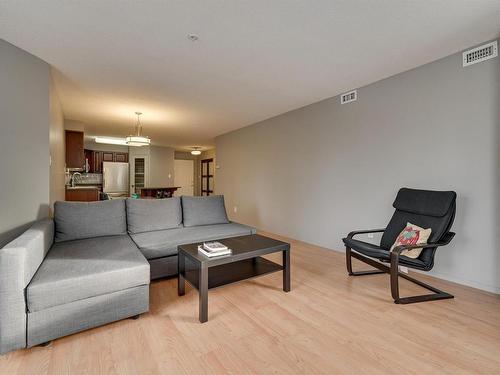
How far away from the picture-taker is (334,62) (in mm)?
2732

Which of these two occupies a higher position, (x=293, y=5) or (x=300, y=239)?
(x=293, y=5)

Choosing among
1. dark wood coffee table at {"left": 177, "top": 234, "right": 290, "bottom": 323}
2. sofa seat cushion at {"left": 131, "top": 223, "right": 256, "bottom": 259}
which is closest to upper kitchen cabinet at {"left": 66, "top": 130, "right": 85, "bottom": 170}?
sofa seat cushion at {"left": 131, "top": 223, "right": 256, "bottom": 259}

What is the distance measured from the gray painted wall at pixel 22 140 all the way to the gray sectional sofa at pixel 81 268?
0.27 meters

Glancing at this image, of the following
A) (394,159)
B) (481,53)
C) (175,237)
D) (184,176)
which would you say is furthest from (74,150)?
(481,53)

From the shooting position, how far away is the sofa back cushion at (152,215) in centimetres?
305

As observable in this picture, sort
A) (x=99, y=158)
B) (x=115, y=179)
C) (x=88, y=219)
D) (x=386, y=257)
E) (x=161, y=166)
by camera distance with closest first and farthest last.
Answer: (x=386, y=257) → (x=88, y=219) → (x=99, y=158) → (x=115, y=179) → (x=161, y=166)

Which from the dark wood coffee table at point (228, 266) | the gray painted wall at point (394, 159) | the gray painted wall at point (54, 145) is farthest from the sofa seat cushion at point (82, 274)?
the gray painted wall at point (394, 159)

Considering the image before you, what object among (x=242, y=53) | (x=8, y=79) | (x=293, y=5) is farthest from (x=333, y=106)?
(x=8, y=79)

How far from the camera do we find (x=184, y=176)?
1019 centimetres

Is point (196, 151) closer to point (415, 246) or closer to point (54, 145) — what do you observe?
point (54, 145)

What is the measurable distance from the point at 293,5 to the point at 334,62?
1064mm

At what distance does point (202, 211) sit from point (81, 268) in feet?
6.15

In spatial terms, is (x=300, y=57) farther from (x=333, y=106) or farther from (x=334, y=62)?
(x=333, y=106)

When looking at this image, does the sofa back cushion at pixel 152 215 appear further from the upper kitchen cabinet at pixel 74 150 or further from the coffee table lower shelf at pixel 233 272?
the upper kitchen cabinet at pixel 74 150
